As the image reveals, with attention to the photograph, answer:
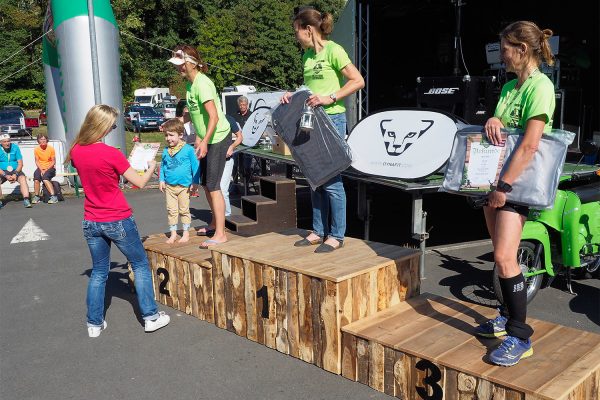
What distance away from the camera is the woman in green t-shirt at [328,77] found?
418 centimetres

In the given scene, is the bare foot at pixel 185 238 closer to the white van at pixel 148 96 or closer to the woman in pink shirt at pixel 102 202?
the woman in pink shirt at pixel 102 202

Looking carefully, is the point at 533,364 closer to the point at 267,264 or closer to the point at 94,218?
the point at 267,264

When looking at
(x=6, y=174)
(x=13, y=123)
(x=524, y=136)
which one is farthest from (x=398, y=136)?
(x=13, y=123)

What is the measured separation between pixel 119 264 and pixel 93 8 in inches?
307

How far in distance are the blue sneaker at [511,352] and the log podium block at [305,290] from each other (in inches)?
38.4

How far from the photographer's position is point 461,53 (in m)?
12.1

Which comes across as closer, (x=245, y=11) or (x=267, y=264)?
(x=267, y=264)

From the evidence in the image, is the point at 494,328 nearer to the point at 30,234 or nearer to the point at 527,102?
the point at 527,102

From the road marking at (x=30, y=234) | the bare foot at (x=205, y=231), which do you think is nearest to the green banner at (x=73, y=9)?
the road marking at (x=30, y=234)

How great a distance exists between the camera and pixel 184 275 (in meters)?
4.94

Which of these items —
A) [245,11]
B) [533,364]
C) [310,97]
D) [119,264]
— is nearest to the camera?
[533,364]

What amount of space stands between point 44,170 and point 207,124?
25.5ft

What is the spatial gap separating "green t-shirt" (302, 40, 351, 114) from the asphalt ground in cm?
192

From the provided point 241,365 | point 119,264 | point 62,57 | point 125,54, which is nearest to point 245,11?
point 125,54
